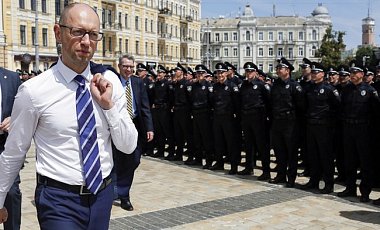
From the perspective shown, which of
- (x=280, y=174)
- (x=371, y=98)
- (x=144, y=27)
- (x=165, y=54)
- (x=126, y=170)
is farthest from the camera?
(x=165, y=54)

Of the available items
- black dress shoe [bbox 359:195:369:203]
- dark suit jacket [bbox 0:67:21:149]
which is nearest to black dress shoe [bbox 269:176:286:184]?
black dress shoe [bbox 359:195:369:203]

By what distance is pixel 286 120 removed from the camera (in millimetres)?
8664

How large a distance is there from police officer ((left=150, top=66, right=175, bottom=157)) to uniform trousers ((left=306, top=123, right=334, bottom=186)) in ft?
14.3

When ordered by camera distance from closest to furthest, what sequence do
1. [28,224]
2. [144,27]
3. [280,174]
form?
[28,224]
[280,174]
[144,27]

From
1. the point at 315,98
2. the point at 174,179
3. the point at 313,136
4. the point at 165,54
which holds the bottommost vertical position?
the point at 174,179

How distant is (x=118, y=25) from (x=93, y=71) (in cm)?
5067

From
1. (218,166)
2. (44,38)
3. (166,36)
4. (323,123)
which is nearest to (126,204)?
(323,123)

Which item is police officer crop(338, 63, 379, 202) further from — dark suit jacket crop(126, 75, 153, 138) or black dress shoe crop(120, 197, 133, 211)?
black dress shoe crop(120, 197, 133, 211)

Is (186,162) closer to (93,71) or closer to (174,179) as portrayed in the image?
(174,179)

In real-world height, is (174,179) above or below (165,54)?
below

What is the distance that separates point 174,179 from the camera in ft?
30.5

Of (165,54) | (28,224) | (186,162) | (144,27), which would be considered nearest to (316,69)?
(186,162)

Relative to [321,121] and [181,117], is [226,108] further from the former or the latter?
[321,121]

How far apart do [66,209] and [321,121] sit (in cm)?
602
